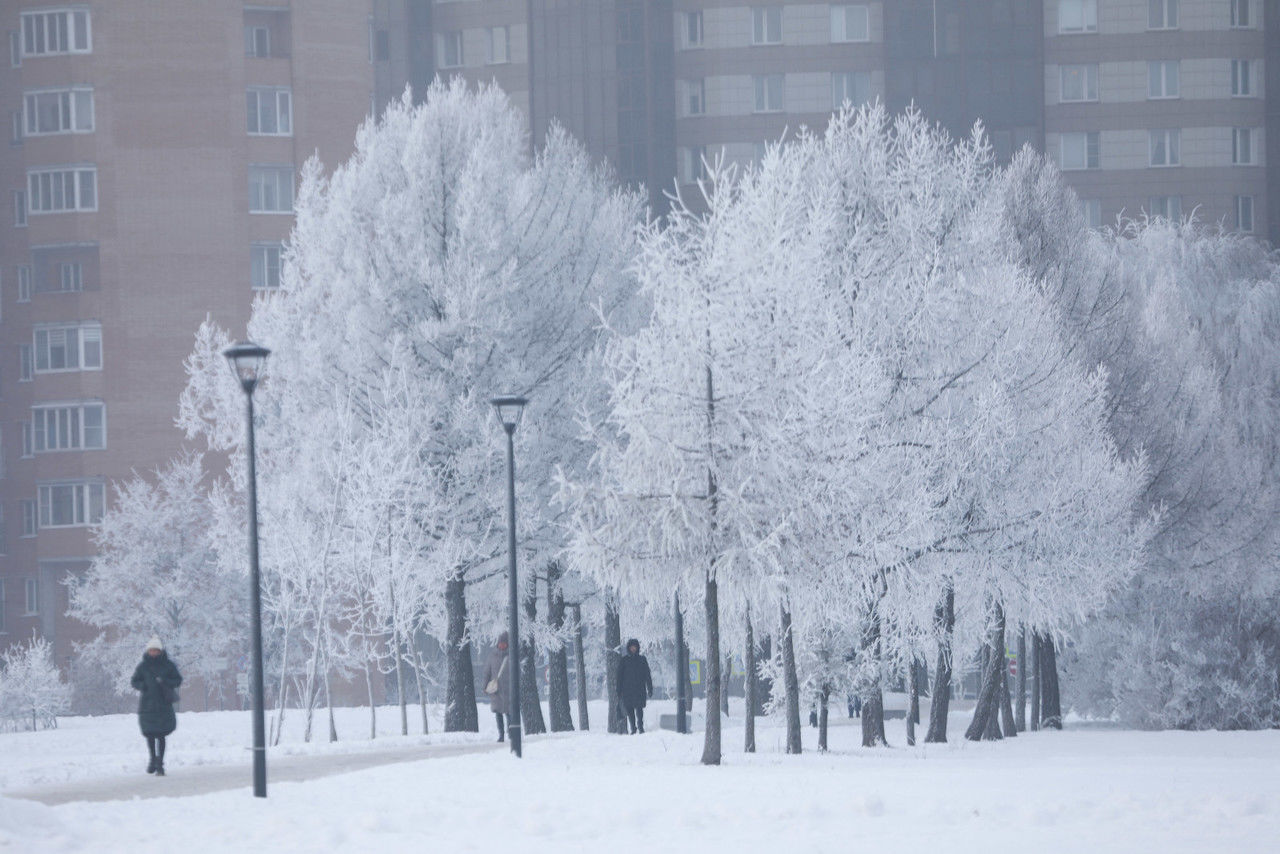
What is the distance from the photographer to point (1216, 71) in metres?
85.1

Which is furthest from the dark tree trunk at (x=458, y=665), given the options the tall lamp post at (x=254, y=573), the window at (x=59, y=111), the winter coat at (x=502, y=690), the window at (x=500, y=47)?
the window at (x=500, y=47)

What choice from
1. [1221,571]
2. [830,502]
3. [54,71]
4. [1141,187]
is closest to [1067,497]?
[830,502]

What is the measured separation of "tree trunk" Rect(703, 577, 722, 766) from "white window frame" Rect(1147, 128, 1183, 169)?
227 ft

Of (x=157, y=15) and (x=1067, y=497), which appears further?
(x=157, y=15)

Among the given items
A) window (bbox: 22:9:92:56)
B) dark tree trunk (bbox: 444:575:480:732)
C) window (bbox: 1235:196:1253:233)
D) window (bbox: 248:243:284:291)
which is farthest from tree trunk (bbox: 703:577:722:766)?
window (bbox: 1235:196:1253:233)

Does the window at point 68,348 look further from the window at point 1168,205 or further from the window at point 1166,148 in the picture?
the window at point 1166,148

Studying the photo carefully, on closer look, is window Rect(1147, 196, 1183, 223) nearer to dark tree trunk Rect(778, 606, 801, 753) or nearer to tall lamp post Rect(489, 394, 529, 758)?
dark tree trunk Rect(778, 606, 801, 753)

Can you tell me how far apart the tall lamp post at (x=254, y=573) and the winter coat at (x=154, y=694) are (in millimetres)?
2752

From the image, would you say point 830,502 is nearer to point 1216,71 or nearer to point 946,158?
point 946,158

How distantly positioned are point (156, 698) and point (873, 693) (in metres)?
11.2

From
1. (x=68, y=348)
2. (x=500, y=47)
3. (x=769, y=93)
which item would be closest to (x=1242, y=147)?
(x=769, y=93)

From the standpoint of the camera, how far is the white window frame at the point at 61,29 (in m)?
72.9

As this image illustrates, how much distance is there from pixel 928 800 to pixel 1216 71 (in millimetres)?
75798

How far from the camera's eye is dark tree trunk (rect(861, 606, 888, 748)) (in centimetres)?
2666
